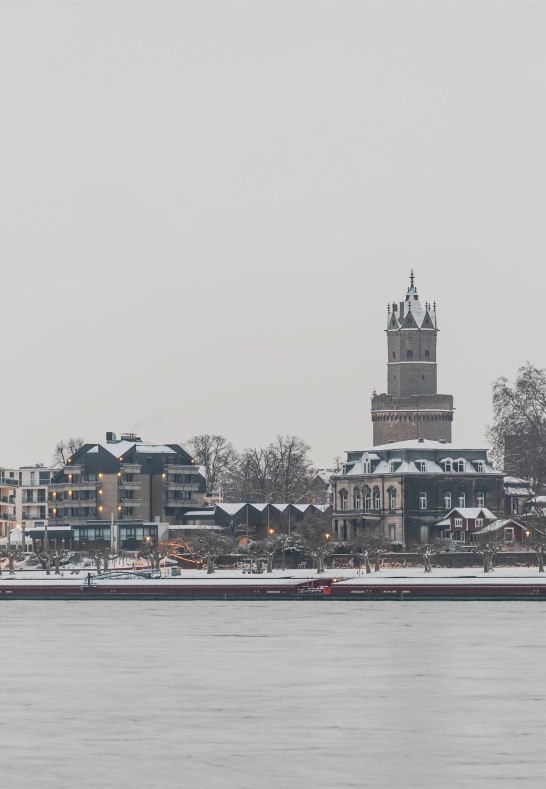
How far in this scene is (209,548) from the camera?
161 metres

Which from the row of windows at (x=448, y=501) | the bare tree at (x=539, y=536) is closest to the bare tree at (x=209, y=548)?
the row of windows at (x=448, y=501)

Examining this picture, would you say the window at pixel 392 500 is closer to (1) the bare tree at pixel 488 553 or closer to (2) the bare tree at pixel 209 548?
(2) the bare tree at pixel 209 548

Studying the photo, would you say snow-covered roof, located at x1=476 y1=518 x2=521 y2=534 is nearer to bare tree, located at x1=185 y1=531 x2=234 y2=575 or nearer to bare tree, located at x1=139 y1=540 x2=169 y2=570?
bare tree, located at x1=185 y1=531 x2=234 y2=575

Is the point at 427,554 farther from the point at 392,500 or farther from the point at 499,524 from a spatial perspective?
the point at 392,500

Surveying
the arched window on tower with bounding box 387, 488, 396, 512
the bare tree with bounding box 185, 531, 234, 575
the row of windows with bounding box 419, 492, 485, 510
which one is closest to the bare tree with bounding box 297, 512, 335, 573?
the bare tree with bounding box 185, 531, 234, 575

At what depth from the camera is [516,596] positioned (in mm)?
117500

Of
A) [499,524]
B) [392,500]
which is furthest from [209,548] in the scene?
[392,500]
